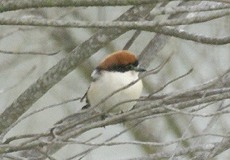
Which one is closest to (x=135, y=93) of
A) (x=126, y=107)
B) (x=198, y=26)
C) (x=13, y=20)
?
(x=126, y=107)

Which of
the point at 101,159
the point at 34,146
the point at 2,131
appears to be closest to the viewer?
the point at 34,146

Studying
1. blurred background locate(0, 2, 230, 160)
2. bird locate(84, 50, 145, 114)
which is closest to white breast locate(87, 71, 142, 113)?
bird locate(84, 50, 145, 114)

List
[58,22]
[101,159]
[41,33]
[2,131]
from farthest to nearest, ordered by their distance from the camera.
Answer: [101,159] → [41,33] → [2,131] → [58,22]

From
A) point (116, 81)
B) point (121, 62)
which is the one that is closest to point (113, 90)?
point (116, 81)

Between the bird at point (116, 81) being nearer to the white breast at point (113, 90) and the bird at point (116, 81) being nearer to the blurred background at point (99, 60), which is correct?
the white breast at point (113, 90)

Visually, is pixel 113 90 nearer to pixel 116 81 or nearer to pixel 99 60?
pixel 116 81

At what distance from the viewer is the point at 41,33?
6.50 metres

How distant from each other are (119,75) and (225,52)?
217 centimetres

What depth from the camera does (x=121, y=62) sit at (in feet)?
15.8

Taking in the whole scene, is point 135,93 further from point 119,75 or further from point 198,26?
point 198,26

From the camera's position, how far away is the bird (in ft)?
15.3

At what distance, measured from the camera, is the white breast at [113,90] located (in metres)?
4.65

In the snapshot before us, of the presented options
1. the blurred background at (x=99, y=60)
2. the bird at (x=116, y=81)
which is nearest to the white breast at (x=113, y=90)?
the bird at (x=116, y=81)

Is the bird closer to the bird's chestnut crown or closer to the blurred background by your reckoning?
the bird's chestnut crown
